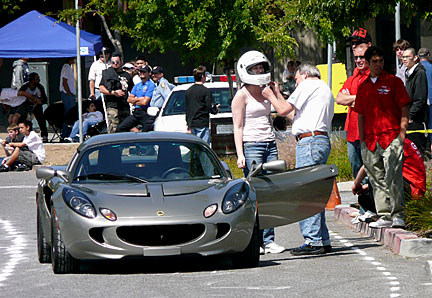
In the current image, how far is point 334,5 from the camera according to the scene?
10227 millimetres

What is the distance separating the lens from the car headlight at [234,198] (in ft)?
28.2

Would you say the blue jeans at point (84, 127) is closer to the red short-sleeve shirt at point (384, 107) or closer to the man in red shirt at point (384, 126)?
the man in red shirt at point (384, 126)

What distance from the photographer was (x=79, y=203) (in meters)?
8.53

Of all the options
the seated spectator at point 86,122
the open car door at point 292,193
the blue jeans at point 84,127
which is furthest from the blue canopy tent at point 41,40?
the open car door at point 292,193

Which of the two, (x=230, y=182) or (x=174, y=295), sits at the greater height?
(x=230, y=182)

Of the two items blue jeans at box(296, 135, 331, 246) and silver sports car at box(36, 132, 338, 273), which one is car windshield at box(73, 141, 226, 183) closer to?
silver sports car at box(36, 132, 338, 273)

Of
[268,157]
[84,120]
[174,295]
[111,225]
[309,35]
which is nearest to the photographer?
[174,295]

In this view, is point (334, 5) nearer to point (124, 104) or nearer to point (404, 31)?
point (124, 104)

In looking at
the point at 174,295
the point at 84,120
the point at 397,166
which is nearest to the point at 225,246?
the point at 174,295

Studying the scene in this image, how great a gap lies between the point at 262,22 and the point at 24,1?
1799cm

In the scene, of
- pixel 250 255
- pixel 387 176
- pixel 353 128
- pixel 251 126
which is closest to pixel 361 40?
pixel 353 128

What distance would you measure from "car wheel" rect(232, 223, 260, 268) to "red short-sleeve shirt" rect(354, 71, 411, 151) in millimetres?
1978

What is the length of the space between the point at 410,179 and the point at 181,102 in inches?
417

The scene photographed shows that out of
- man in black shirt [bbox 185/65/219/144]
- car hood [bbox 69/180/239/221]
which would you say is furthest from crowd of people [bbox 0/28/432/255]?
man in black shirt [bbox 185/65/219/144]
